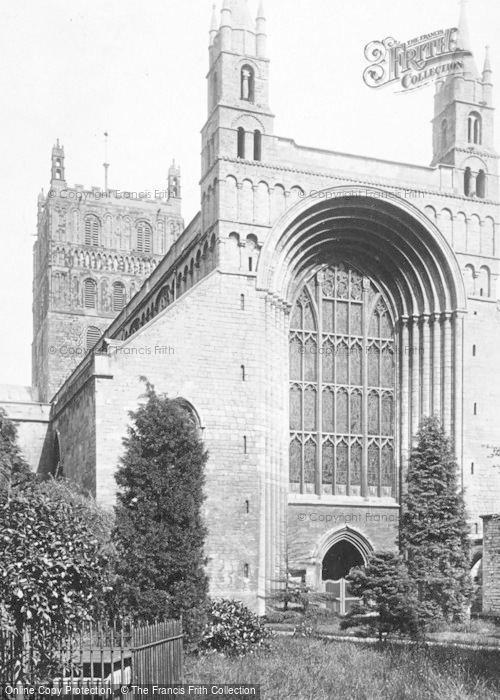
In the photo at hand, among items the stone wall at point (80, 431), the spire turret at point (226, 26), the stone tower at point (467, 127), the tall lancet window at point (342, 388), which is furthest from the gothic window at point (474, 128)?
the stone wall at point (80, 431)

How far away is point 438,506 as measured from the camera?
1249 inches

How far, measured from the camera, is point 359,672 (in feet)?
53.7

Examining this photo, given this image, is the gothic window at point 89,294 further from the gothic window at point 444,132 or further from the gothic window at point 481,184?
the gothic window at point 481,184

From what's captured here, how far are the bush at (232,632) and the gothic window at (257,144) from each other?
16250 millimetres

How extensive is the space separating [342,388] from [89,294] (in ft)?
105

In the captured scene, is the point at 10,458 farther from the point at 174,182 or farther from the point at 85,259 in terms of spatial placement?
the point at 174,182

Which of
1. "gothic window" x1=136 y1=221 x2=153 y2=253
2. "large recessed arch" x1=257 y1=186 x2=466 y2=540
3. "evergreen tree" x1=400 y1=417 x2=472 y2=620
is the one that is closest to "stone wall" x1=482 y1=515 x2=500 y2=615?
"evergreen tree" x1=400 y1=417 x2=472 y2=620

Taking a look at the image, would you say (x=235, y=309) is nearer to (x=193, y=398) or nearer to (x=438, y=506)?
(x=193, y=398)

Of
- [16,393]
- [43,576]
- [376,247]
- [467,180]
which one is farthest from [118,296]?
[43,576]

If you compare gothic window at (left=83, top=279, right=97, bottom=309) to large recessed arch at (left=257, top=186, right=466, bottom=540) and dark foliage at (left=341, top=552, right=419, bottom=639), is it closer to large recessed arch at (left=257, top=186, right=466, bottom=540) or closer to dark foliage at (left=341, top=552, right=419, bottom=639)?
large recessed arch at (left=257, top=186, right=466, bottom=540)

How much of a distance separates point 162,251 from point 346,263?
1238 inches

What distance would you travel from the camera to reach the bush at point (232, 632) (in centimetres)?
1977

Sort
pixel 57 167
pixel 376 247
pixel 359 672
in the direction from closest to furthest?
pixel 359 672
pixel 376 247
pixel 57 167

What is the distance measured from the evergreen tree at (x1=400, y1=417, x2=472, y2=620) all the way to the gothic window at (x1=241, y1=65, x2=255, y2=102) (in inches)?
481
